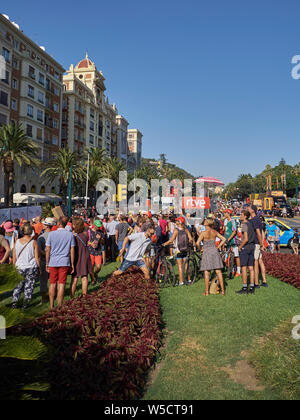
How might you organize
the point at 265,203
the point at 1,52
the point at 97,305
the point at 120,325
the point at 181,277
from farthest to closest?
the point at 265,203 < the point at 1,52 < the point at 181,277 < the point at 97,305 < the point at 120,325

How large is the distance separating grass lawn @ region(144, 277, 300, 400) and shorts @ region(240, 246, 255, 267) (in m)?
0.77

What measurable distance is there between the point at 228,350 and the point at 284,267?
6.07 m

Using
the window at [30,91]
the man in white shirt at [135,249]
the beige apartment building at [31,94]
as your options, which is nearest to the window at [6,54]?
the beige apartment building at [31,94]

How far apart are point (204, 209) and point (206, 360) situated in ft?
65.5

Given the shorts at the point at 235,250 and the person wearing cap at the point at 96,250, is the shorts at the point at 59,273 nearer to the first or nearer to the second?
the person wearing cap at the point at 96,250

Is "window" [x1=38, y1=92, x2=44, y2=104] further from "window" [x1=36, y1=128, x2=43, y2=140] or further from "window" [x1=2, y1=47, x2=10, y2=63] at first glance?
"window" [x1=2, y1=47, x2=10, y2=63]

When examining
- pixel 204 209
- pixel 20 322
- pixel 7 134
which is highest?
pixel 7 134

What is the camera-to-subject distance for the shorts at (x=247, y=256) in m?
7.80

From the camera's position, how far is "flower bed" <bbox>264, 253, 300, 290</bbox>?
9078mm

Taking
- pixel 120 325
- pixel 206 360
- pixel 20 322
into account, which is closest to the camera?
pixel 20 322

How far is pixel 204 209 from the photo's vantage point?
948 inches

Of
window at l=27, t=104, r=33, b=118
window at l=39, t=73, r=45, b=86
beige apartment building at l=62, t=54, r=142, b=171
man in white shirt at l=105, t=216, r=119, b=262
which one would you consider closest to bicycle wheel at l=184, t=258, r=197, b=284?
man in white shirt at l=105, t=216, r=119, b=262
